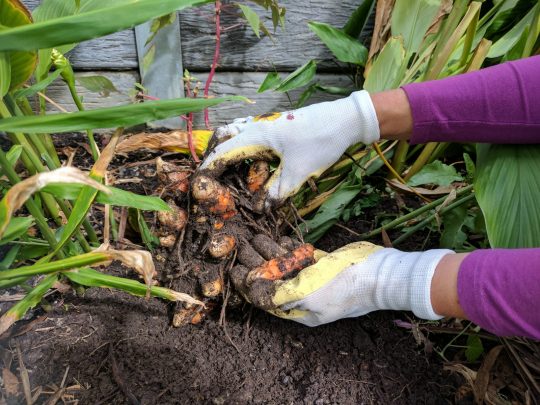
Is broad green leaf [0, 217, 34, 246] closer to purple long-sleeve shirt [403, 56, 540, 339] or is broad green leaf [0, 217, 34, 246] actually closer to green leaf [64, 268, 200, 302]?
green leaf [64, 268, 200, 302]

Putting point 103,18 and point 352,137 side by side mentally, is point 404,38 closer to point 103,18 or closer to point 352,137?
point 352,137

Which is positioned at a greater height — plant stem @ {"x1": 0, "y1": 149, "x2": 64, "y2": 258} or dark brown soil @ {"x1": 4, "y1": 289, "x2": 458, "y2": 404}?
plant stem @ {"x1": 0, "y1": 149, "x2": 64, "y2": 258}

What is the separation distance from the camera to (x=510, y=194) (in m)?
0.84

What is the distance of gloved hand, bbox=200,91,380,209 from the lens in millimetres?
882

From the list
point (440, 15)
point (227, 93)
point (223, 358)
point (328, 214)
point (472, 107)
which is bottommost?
point (223, 358)

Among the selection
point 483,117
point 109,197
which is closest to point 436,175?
point 483,117

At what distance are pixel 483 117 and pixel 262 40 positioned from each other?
667mm

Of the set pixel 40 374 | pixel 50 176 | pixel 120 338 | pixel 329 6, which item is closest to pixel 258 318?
pixel 120 338

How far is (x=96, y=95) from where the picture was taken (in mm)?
1314

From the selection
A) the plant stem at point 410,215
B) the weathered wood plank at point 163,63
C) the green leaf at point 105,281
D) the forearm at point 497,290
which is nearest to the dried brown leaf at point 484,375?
the forearm at point 497,290

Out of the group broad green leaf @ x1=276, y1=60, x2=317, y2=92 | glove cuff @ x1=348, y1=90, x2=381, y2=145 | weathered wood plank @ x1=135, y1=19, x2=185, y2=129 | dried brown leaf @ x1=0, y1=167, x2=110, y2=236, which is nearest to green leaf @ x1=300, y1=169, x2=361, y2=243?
glove cuff @ x1=348, y1=90, x2=381, y2=145

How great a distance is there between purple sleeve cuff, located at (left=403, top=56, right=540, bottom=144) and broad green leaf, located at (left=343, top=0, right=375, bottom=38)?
0.45 metres

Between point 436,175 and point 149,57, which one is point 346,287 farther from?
point 149,57

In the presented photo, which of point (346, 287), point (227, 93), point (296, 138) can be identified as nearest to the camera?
point (346, 287)
